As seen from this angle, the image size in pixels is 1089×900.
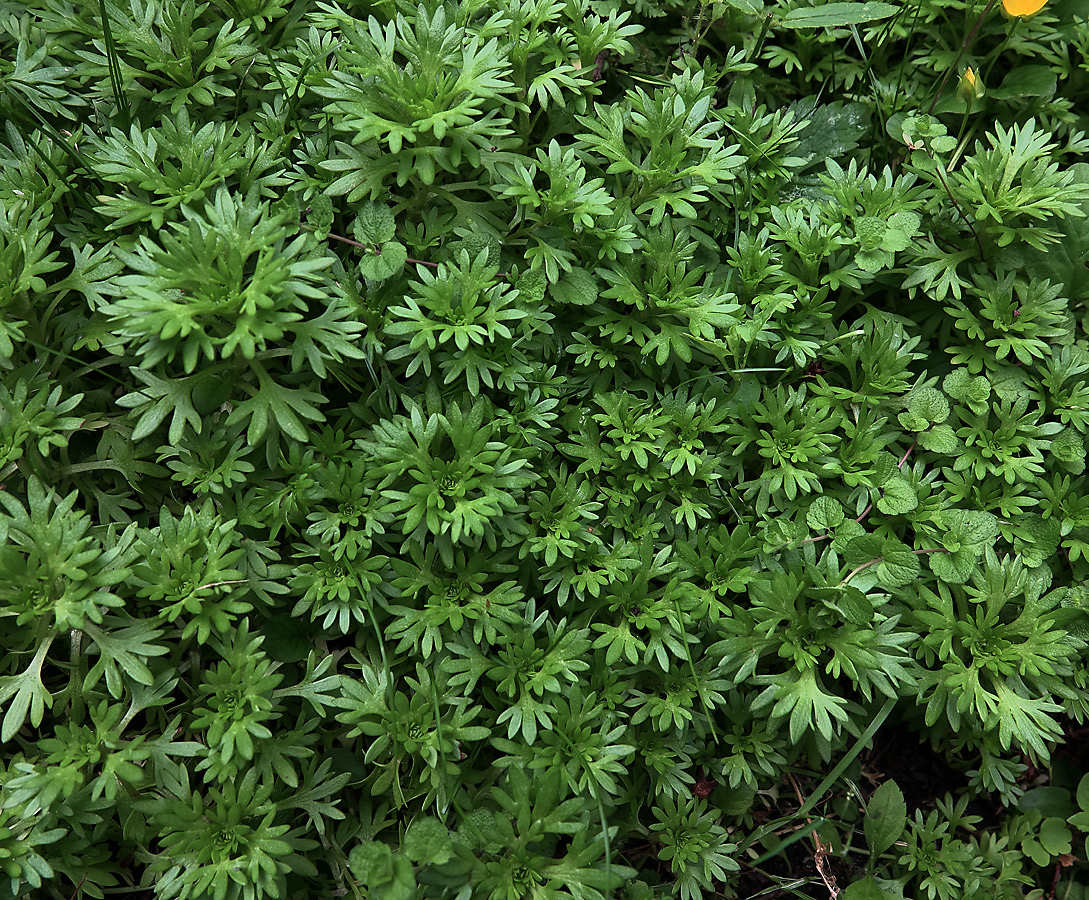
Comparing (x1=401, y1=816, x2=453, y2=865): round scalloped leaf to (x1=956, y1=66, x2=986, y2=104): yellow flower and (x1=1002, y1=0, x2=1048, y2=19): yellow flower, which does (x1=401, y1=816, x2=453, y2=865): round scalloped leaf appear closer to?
(x1=956, y1=66, x2=986, y2=104): yellow flower

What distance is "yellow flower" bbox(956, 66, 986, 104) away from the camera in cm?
311

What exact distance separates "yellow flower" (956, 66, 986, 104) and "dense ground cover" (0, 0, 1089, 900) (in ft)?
0.07

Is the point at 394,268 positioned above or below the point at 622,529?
above

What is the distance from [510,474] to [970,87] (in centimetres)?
234

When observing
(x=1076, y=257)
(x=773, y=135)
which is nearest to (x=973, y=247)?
(x=1076, y=257)

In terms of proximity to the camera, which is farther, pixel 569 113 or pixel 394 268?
pixel 569 113

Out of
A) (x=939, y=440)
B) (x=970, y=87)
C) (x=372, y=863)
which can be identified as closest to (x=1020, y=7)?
(x=970, y=87)

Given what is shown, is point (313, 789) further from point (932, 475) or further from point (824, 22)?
point (824, 22)

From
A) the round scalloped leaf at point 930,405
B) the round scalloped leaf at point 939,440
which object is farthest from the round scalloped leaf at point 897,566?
the round scalloped leaf at point 930,405

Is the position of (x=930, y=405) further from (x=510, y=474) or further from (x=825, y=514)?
(x=510, y=474)

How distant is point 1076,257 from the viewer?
3.16m

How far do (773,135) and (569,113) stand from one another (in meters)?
0.78

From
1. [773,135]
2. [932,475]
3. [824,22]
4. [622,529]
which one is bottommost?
[622,529]

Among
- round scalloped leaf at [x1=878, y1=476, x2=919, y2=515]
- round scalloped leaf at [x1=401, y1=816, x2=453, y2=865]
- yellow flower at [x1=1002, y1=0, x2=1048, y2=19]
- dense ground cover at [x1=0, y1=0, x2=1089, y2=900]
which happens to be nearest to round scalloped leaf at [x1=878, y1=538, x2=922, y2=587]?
dense ground cover at [x1=0, y1=0, x2=1089, y2=900]
